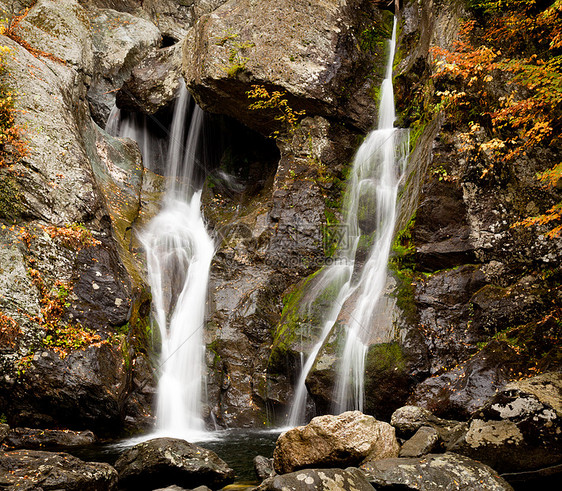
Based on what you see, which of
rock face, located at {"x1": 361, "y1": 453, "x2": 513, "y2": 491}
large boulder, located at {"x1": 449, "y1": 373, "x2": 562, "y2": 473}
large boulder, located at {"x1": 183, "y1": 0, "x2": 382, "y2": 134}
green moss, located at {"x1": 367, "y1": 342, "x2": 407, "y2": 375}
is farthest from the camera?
large boulder, located at {"x1": 183, "y1": 0, "x2": 382, "y2": 134}

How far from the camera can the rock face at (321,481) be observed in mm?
3639

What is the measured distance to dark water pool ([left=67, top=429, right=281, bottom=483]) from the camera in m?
5.58

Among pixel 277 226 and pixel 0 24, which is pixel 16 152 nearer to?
pixel 0 24

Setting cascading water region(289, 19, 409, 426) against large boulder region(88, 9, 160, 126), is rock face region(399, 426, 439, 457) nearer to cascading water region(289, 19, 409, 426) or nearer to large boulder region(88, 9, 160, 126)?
cascading water region(289, 19, 409, 426)

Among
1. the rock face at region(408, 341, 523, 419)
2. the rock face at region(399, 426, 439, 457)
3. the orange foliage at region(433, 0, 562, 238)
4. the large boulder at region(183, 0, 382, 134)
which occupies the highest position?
the large boulder at region(183, 0, 382, 134)

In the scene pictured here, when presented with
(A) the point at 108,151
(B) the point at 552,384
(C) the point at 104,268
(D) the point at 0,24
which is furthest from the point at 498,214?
(D) the point at 0,24

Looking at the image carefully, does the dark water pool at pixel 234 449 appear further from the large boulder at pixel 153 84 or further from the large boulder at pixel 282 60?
the large boulder at pixel 153 84

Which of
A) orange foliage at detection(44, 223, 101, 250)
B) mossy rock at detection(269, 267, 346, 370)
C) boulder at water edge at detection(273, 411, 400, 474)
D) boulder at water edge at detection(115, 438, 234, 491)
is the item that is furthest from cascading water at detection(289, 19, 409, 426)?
orange foliage at detection(44, 223, 101, 250)

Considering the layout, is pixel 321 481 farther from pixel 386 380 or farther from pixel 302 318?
pixel 302 318

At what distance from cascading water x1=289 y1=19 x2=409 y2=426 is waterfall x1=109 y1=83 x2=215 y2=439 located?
2.27m

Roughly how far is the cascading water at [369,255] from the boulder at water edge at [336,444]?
7.35 ft

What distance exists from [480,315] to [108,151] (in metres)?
10.9

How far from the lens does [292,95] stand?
1145cm

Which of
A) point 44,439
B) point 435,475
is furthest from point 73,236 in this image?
point 435,475
